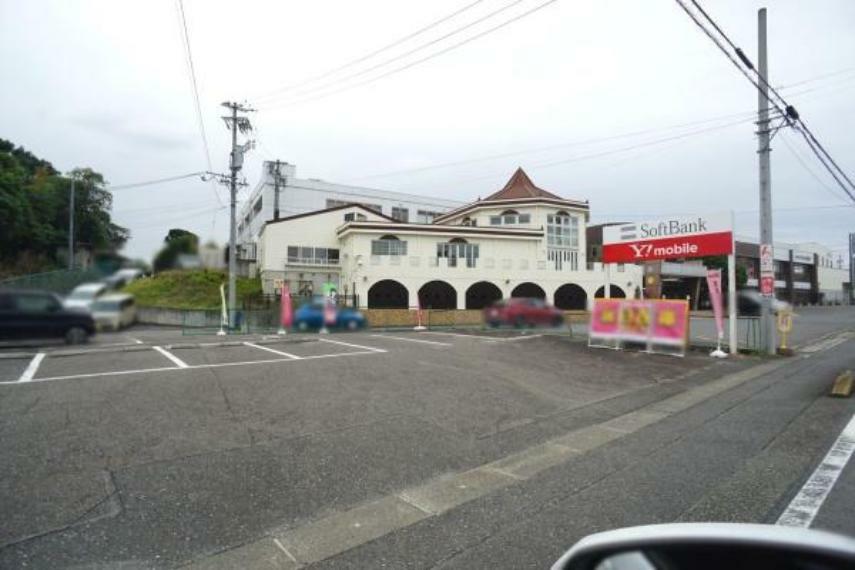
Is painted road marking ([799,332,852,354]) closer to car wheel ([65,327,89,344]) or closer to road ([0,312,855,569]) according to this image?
road ([0,312,855,569])

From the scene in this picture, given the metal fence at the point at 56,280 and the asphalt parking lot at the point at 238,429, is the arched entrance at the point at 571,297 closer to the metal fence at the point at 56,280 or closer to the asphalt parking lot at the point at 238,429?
the asphalt parking lot at the point at 238,429

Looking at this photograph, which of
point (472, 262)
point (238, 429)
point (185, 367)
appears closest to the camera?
point (472, 262)

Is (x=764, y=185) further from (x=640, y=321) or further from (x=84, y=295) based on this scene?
(x=84, y=295)

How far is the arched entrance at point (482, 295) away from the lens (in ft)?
8.55

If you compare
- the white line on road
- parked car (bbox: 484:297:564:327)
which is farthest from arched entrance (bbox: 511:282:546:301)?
the white line on road

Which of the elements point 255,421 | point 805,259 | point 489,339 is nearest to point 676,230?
point 255,421

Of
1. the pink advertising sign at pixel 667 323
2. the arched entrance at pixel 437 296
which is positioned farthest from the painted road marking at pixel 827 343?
the arched entrance at pixel 437 296

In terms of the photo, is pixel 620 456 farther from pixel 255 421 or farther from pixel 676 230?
pixel 255 421

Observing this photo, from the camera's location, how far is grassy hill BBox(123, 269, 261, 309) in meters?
1.19

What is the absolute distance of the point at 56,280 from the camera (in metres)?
1.14

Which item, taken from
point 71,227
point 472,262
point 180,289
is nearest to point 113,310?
point 180,289

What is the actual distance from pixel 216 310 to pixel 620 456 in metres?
7.67

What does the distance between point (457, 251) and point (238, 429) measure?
715 centimetres

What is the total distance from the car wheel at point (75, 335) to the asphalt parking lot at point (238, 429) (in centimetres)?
4
